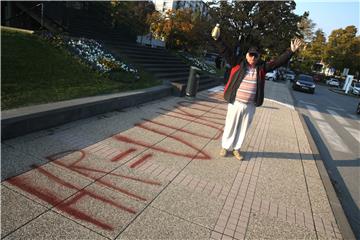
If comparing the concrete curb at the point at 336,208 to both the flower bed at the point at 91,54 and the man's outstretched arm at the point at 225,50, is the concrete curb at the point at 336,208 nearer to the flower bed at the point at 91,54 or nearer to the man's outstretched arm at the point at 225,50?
the man's outstretched arm at the point at 225,50

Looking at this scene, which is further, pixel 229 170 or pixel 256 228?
pixel 229 170

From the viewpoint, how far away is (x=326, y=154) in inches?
288

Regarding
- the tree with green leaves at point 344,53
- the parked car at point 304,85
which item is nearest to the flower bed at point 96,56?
the parked car at point 304,85

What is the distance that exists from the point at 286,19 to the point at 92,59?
12.2 metres

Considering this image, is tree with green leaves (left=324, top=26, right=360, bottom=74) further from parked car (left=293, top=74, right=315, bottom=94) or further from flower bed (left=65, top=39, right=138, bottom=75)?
flower bed (left=65, top=39, right=138, bottom=75)

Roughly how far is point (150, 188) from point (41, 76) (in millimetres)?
4540

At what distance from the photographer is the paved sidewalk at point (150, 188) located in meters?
3.07

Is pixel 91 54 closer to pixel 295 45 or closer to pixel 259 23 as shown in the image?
pixel 295 45

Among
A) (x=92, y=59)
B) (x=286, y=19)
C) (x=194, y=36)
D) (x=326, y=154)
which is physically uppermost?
(x=286, y=19)

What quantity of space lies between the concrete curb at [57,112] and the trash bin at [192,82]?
9.69 feet

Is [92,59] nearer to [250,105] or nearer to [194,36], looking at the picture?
[250,105]

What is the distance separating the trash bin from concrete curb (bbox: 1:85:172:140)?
2954mm

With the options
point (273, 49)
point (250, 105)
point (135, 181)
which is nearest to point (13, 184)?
point (135, 181)

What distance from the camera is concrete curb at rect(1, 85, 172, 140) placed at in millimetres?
4574
